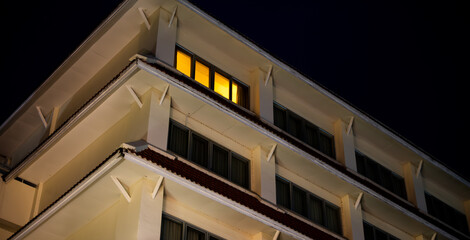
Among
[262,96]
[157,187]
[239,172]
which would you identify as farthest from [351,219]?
[157,187]

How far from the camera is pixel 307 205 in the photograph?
28.5 m

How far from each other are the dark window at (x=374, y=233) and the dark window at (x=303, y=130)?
Answer: 3.64 meters

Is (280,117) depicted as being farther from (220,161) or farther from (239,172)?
(220,161)

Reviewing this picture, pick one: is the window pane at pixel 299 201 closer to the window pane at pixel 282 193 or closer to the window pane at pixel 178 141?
the window pane at pixel 282 193

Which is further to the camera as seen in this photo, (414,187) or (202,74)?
(414,187)

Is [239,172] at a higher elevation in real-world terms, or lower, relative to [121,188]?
higher

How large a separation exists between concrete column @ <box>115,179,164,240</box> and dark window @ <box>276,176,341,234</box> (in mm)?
6853

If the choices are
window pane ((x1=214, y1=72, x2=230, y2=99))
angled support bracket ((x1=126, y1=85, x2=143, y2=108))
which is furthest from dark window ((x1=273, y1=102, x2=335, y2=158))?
angled support bracket ((x1=126, y1=85, x2=143, y2=108))

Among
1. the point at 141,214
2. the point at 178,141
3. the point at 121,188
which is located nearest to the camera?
the point at 141,214

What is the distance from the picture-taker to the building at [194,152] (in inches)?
912

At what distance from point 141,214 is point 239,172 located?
6.13 meters

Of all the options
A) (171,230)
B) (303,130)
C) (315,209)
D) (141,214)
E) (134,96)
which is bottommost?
(141,214)

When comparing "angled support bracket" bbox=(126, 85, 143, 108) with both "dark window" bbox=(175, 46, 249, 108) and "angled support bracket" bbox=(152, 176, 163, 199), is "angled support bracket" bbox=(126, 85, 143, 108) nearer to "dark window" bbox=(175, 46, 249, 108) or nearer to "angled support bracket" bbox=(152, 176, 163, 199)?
"dark window" bbox=(175, 46, 249, 108)

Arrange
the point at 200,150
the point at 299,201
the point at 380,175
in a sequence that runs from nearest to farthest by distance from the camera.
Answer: the point at 200,150 < the point at 299,201 < the point at 380,175
